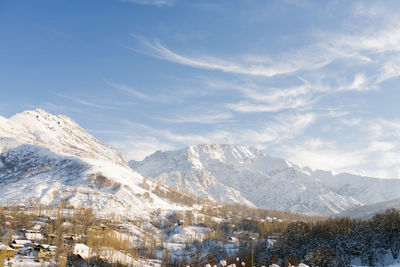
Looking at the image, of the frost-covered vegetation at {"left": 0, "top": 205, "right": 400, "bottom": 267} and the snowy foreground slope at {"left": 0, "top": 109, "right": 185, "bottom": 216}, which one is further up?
the snowy foreground slope at {"left": 0, "top": 109, "right": 185, "bottom": 216}

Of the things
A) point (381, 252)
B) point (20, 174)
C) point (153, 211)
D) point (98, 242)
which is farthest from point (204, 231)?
point (20, 174)

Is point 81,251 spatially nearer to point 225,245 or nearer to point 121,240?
point 121,240

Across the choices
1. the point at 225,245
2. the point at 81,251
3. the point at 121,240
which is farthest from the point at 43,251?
the point at 225,245

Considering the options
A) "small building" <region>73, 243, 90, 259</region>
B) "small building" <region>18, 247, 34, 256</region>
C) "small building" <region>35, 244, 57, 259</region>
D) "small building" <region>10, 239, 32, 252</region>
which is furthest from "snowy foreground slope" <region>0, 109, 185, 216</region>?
"small building" <region>35, 244, 57, 259</region>

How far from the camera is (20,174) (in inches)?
5655


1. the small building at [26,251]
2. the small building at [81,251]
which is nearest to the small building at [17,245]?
the small building at [26,251]

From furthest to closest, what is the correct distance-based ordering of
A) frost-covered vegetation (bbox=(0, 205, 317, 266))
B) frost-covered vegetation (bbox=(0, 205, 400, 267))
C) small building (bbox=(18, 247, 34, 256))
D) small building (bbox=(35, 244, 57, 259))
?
frost-covered vegetation (bbox=(0, 205, 317, 266)) < small building (bbox=(18, 247, 34, 256)) < small building (bbox=(35, 244, 57, 259)) < frost-covered vegetation (bbox=(0, 205, 400, 267))

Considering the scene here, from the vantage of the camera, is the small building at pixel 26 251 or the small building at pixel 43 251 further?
the small building at pixel 26 251

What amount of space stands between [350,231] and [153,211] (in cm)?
8649

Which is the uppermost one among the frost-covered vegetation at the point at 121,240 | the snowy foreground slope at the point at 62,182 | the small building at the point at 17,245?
the snowy foreground slope at the point at 62,182

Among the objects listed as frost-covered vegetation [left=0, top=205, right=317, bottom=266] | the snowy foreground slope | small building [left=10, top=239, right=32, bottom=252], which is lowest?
frost-covered vegetation [left=0, top=205, right=317, bottom=266]

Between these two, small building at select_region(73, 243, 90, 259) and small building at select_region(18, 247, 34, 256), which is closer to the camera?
small building at select_region(18, 247, 34, 256)

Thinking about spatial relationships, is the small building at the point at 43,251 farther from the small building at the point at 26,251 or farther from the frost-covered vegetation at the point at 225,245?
the small building at the point at 26,251

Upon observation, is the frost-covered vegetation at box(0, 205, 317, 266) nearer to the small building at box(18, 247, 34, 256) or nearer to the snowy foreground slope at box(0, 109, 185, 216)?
the small building at box(18, 247, 34, 256)
